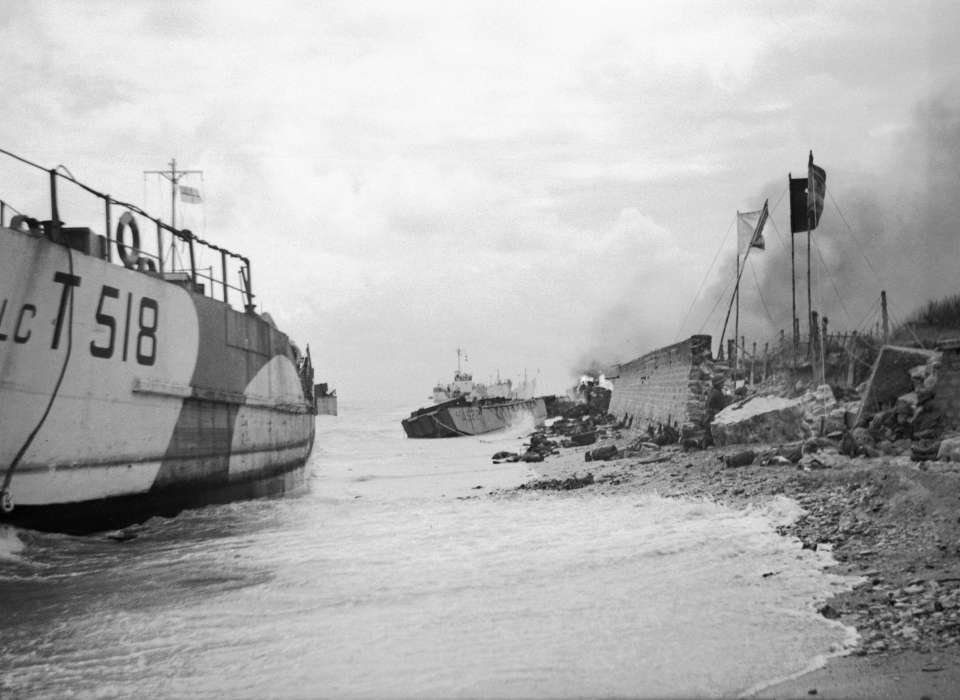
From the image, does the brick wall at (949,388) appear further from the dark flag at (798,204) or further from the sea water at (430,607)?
the dark flag at (798,204)

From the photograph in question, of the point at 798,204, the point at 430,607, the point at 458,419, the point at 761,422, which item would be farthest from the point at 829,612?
the point at 458,419

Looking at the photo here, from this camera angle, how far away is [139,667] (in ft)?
13.0

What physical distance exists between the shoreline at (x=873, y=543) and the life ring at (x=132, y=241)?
20.5ft

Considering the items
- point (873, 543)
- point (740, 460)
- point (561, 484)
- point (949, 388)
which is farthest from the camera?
point (561, 484)

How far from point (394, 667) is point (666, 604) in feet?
5.67

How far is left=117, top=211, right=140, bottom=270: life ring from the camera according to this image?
9.44 m

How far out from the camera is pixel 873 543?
5453 millimetres

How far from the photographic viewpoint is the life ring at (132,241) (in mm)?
9438

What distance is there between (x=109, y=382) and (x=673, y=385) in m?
11.3

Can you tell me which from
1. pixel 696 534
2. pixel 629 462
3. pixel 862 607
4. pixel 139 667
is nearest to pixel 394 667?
pixel 139 667

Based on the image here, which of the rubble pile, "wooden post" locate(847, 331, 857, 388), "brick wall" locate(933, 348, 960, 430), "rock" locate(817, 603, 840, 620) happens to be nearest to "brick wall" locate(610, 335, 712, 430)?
the rubble pile

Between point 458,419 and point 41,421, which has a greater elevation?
point 41,421

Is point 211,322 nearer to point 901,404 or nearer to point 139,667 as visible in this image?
point 139,667

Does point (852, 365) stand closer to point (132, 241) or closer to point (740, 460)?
point (740, 460)
